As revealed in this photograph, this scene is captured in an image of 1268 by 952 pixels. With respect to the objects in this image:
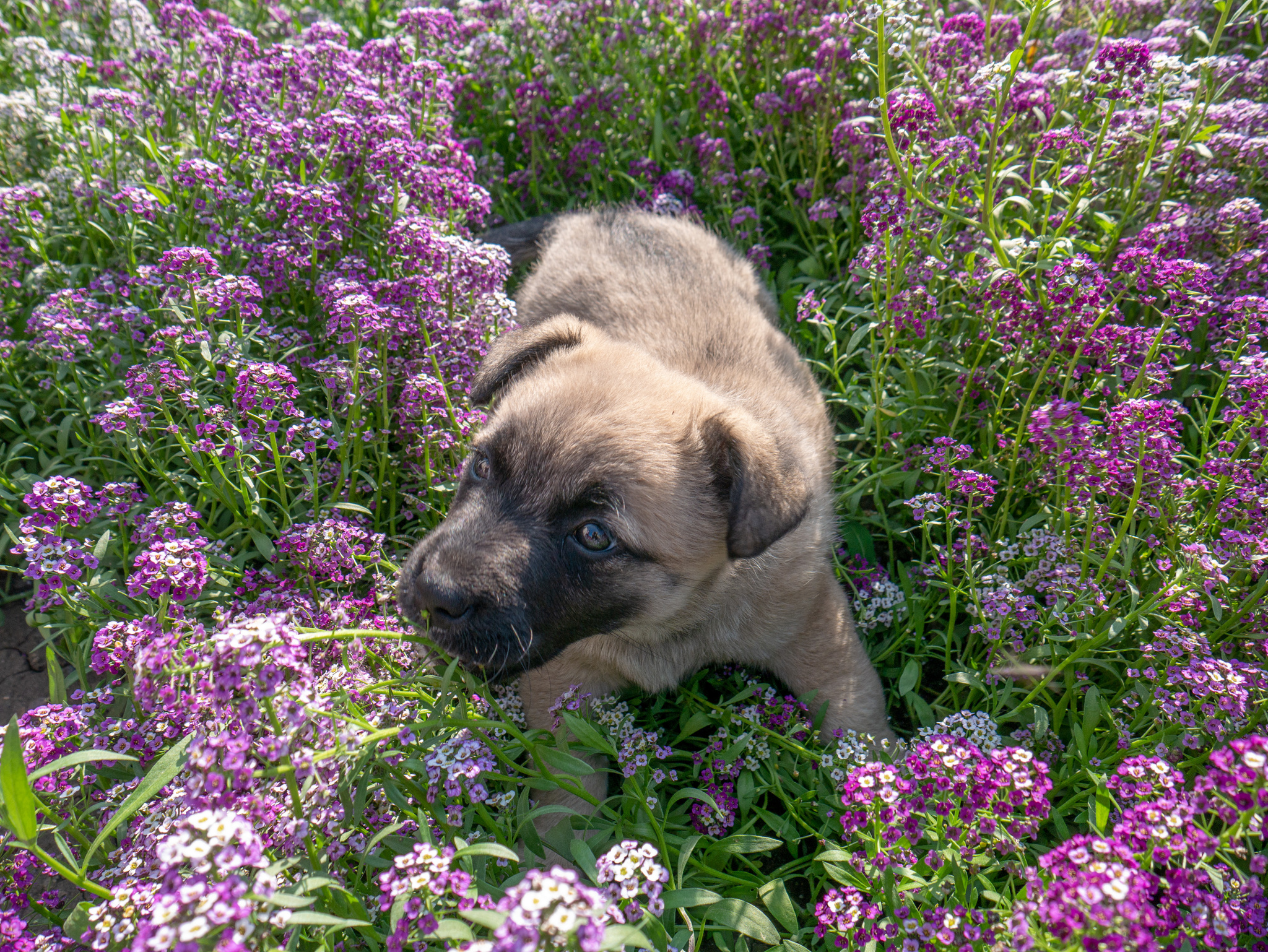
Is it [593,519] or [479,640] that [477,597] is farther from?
[593,519]

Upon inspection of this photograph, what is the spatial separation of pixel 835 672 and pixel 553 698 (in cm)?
103

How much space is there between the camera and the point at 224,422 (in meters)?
2.69

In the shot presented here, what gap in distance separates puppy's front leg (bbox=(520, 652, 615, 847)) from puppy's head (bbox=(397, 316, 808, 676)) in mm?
319

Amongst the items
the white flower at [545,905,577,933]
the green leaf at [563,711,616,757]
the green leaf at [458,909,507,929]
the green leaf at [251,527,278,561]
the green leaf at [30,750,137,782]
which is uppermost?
the white flower at [545,905,577,933]

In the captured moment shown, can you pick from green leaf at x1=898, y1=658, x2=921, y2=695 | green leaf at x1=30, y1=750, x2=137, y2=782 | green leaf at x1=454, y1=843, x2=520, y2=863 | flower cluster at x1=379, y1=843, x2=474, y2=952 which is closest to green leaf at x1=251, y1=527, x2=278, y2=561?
green leaf at x1=30, y1=750, x2=137, y2=782

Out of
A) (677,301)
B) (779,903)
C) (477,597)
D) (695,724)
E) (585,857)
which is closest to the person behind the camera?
(585,857)

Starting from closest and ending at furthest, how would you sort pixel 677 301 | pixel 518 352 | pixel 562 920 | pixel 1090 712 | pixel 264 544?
pixel 562 920 → pixel 1090 712 → pixel 264 544 → pixel 518 352 → pixel 677 301

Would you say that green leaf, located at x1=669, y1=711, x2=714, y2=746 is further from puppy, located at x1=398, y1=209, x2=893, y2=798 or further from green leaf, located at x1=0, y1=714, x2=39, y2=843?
green leaf, located at x1=0, y1=714, x2=39, y2=843

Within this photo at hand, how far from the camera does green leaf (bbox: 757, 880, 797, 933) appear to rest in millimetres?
2172

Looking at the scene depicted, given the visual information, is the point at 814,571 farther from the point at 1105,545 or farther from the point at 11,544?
the point at 11,544

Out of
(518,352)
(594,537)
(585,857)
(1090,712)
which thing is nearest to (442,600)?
(594,537)

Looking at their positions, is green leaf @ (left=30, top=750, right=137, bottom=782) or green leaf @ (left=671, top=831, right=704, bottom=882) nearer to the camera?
green leaf @ (left=30, top=750, right=137, bottom=782)

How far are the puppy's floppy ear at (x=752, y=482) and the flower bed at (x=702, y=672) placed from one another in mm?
568

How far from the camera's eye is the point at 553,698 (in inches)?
110
